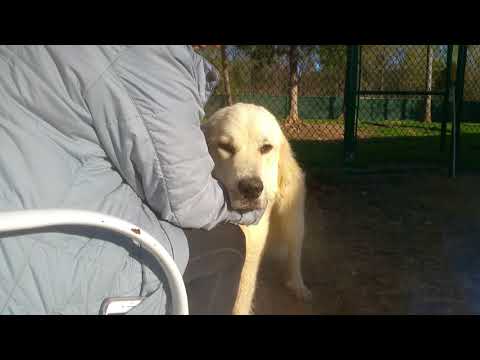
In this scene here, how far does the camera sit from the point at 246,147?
242 centimetres

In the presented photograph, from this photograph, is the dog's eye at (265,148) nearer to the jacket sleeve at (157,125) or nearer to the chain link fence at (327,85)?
the jacket sleeve at (157,125)

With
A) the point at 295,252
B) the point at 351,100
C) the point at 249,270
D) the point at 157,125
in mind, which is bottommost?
the point at 295,252

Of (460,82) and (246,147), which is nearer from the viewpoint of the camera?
(246,147)

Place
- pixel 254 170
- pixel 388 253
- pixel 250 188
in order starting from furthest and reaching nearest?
pixel 388 253 < pixel 254 170 < pixel 250 188

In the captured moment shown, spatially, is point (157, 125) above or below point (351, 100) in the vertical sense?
above

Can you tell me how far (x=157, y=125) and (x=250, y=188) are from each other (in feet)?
2.86

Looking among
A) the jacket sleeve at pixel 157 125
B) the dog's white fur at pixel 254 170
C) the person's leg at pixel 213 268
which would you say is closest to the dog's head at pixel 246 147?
the dog's white fur at pixel 254 170

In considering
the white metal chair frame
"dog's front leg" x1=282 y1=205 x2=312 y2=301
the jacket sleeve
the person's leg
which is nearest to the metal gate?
"dog's front leg" x1=282 y1=205 x2=312 y2=301

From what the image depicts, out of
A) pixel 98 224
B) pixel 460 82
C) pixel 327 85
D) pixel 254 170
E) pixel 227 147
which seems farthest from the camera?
pixel 327 85

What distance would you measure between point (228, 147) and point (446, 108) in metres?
4.82

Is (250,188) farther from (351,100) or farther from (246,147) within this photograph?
(351,100)

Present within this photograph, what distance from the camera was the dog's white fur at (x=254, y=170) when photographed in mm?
2268

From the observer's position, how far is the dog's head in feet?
7.31

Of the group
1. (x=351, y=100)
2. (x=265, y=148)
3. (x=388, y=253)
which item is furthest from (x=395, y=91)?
(x=265, y=148)
